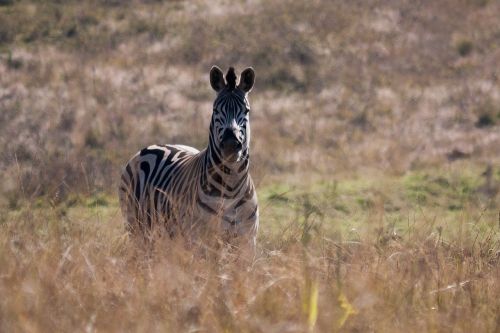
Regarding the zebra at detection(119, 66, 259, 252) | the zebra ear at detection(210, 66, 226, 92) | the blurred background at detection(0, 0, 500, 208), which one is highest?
the zebra ear at detection(210, 66, 226, 92)

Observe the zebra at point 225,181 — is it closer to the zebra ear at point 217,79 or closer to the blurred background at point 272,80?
the zebra ear at point 217,79

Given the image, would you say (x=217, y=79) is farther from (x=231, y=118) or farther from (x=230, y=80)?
(x=231, y=118)

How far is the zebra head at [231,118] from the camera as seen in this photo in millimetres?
7656

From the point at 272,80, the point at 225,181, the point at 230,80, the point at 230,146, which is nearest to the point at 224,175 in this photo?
the point at 225,181

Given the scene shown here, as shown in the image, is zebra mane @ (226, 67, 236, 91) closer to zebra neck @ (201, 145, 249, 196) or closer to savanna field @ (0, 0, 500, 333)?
zebra neck @ (201, 145, 249, 196)

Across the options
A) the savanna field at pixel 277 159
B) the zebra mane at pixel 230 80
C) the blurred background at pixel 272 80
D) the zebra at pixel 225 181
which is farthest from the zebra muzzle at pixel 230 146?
the blurred background at pixel 272 80

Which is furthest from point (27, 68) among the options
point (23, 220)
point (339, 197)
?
point (23, 220)

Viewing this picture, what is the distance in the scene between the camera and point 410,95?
2677cm

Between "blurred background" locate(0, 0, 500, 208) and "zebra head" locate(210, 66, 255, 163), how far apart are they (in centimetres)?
580

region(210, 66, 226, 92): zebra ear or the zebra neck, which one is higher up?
region(210, 66, 226, 92): zebra ear

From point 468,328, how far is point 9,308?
A: 84.9 inches

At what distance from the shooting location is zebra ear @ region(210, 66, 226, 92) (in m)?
8.32

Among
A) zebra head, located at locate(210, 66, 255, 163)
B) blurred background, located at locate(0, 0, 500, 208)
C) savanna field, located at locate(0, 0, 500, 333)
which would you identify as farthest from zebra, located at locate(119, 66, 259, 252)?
blurred background, located at locate(0, 0, 500, 208)

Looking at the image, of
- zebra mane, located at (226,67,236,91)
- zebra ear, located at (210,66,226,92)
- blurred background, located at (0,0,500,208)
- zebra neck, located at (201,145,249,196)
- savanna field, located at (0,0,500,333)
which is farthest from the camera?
blurred background, located at (0,0,500,208)
